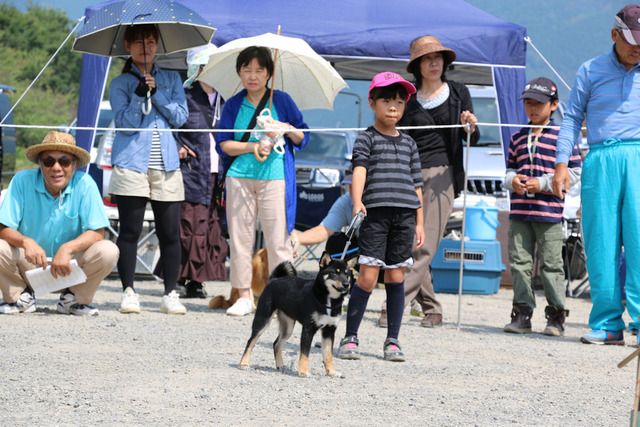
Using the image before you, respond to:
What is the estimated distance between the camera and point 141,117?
20.2 ft

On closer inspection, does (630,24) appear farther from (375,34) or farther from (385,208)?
(375,34)

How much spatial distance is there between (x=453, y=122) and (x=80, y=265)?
2.64 meters

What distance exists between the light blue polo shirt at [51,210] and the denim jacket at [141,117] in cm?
33

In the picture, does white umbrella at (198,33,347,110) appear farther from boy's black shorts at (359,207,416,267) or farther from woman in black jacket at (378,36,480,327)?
boy's black shorts at (359,207,416,267)

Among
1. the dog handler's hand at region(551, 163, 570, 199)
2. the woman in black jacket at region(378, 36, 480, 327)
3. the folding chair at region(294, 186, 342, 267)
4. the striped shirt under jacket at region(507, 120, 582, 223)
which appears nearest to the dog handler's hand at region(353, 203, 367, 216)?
the dog handler's hand at region(551, 163, 570, 199)

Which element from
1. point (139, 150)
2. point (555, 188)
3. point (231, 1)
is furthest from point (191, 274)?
point (555, 188)

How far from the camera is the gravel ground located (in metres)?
3.38

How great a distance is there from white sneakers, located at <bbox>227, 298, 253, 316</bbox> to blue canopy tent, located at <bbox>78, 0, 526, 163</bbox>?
2.54 m

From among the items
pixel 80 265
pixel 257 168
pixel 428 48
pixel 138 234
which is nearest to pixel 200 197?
pixel 138 234

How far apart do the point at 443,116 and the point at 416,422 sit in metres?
3.08

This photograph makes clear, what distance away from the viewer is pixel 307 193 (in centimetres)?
961

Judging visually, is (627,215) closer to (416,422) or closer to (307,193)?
(416,422)

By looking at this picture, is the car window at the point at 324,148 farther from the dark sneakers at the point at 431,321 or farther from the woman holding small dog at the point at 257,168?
the dark sneakers at the point at 431,321

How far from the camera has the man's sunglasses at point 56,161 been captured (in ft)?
19.1
